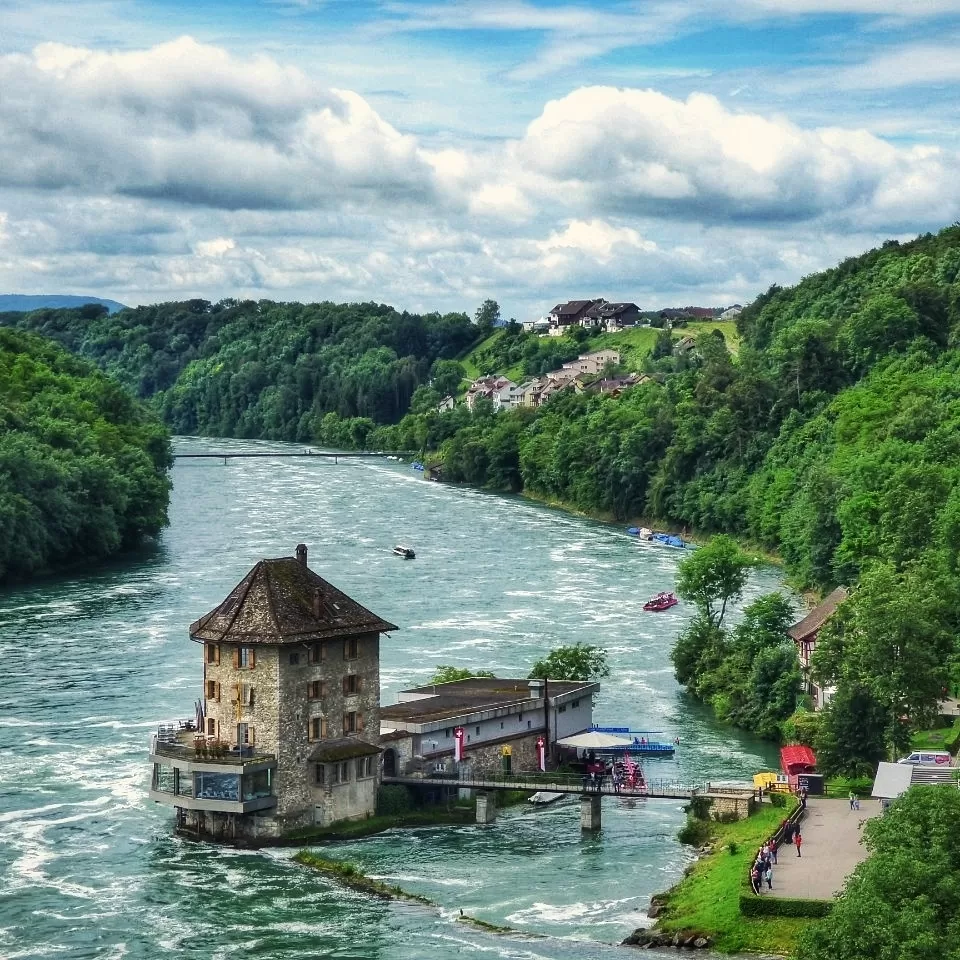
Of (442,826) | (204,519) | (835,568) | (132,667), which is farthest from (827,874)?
(204,519)

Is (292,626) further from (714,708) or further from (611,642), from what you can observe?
(611,642)

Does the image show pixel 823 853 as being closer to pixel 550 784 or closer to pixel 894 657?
pixel 550 784

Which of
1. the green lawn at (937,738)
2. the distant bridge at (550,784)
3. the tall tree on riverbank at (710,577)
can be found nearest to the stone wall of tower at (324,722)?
the distant bridge at (550,784)

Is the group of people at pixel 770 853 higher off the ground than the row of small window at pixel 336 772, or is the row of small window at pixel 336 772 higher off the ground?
the row of small window at pixel 336 772

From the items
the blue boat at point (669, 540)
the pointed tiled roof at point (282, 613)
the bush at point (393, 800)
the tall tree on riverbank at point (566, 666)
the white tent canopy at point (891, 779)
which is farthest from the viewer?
the blue boat at point (669, 540)

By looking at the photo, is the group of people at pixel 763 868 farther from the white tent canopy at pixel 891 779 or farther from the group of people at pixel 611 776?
the group of people at pixel 611 776

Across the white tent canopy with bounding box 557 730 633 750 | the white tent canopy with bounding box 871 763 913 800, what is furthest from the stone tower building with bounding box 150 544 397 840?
the white tent canopy with bounding box 871 763 913 800
